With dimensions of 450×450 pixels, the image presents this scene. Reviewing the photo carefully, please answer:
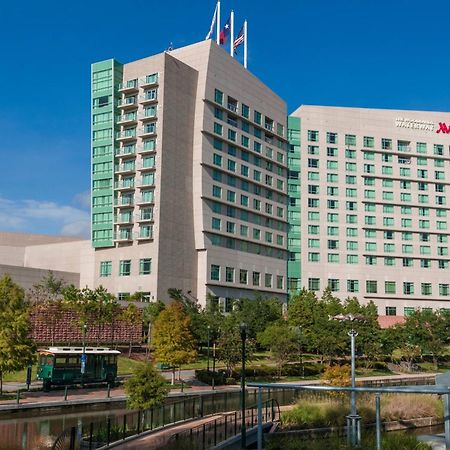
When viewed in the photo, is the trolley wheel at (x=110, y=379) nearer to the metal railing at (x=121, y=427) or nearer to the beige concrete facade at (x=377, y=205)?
the metal railing at (x=121, y=427)

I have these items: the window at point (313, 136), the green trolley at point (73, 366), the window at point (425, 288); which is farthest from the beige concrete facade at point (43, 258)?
the window at point (425, 288)

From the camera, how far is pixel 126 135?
96375 mm

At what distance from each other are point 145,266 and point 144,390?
2358 inches

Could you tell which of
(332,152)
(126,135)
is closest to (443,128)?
(332,152)

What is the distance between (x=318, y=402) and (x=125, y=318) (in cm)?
4713

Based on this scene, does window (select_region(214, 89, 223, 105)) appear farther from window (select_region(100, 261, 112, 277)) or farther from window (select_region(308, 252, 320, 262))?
window (select_region(308, 252, 320, 262))

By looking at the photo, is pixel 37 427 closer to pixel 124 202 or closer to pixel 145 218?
pixel 145 218

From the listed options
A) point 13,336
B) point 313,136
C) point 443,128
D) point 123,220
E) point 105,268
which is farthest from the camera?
point 443,128

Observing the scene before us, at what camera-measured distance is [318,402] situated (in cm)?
3347

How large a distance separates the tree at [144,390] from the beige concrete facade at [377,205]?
3434 inches

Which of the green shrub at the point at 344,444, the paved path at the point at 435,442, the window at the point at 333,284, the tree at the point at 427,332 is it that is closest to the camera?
the green shrub at the point at 344,444

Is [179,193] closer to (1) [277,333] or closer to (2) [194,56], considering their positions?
(2) [194,56]

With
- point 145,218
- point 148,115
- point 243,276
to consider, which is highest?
point 148,115

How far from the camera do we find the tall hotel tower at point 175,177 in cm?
9300
